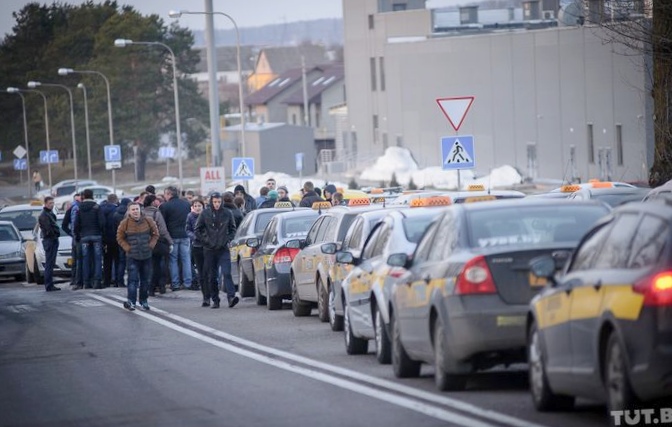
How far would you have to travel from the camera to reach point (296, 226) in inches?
953

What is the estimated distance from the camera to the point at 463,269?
1165 cm

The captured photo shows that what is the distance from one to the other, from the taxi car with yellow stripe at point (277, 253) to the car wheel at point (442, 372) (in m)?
9.86

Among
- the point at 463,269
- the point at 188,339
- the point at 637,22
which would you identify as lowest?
the point at 188,339

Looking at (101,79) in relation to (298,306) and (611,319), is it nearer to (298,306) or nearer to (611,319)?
(298,306)

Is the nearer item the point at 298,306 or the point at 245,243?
the point at 298,306

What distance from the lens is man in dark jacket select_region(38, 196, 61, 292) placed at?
104 ft

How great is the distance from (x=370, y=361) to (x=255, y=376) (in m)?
1.47

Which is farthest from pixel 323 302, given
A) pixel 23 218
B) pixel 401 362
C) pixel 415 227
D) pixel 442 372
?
pixel 23 218

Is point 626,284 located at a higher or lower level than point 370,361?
higher

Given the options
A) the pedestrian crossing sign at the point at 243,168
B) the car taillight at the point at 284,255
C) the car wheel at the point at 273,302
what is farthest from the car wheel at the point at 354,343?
the pedestrian crossing sign at the point at 243,168

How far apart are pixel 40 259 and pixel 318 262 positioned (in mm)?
16799

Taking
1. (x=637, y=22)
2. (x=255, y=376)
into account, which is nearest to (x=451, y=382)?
(x=255, y=376)

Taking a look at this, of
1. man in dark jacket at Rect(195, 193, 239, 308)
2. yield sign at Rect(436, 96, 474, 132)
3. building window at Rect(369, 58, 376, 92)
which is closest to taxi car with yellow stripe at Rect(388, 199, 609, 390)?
man in dark jacket at Rect(195, 193, 239, 308)

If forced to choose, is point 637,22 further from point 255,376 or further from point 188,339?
point 255,376
